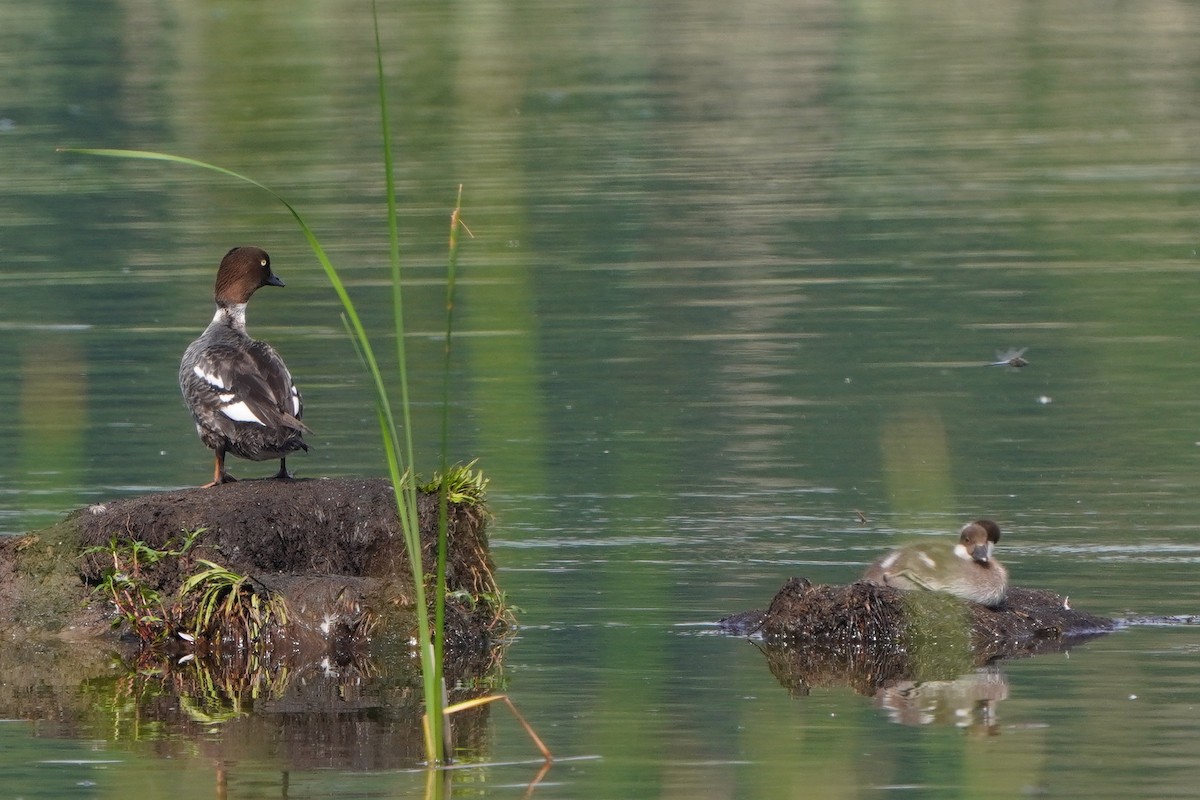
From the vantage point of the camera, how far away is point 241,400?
11.1 m

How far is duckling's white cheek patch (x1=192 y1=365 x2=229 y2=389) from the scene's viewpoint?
1121cm

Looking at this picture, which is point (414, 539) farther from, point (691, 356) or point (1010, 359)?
point (691, 356)

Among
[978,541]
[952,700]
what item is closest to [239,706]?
[952,700]

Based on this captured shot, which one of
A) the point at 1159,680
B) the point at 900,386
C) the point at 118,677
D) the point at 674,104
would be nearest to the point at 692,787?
the point at 1159,680

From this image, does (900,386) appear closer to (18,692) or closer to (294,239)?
(18,692)

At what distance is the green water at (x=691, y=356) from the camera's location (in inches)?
351

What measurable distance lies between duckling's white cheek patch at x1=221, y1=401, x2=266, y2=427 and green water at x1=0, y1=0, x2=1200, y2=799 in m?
0.95

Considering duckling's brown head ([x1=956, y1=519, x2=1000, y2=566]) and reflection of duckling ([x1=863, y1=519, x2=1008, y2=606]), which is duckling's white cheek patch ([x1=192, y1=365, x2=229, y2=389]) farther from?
duckling's brown head ([x1=956, y1=519, x2=1000, y2=566])

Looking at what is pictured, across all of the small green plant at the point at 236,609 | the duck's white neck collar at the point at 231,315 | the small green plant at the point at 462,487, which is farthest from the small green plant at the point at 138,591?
the duck's white neck collar at the point at 231,315

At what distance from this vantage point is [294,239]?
27.2 metres

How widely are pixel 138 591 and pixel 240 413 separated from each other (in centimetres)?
89

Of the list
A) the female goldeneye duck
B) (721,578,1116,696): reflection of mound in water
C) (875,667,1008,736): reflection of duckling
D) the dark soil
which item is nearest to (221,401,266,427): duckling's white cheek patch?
the female goldeneye duck

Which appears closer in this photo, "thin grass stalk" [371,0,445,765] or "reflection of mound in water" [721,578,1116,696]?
"thin grass stalk" [371,0,445,765]

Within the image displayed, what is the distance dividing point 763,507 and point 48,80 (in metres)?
33.2
